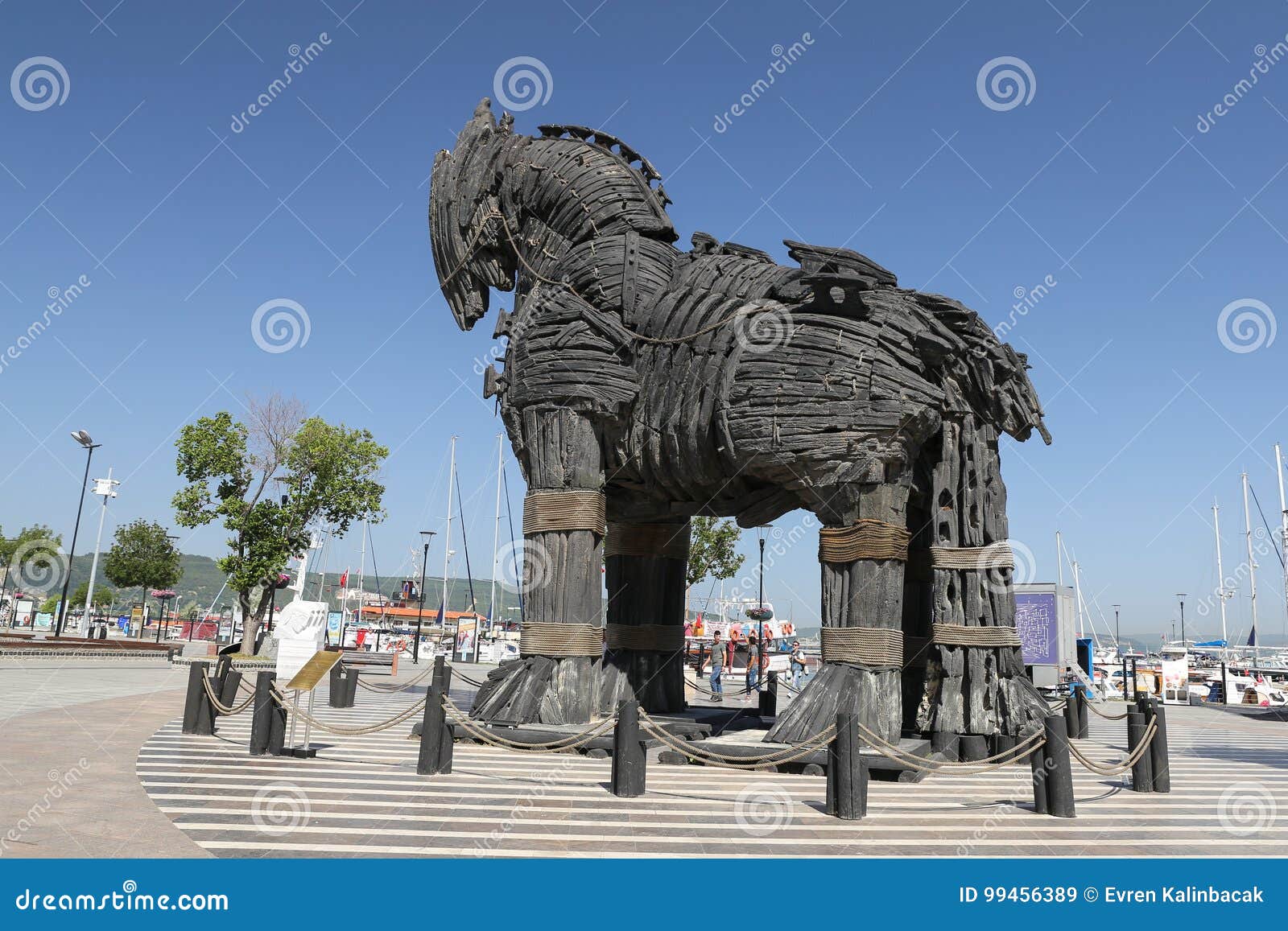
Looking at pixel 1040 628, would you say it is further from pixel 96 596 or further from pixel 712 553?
pixel 96 596

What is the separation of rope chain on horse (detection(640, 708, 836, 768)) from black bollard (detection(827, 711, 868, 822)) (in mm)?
393

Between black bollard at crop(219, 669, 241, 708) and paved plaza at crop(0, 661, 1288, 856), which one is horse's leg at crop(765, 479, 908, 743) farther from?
black bollard at crop(219, 669, 241, 708)

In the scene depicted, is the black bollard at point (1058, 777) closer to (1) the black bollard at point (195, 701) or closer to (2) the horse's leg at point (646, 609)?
(2) the horse's leg at point (646, 609)

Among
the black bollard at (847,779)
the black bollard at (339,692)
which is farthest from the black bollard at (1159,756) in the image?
the black bollard at (339,692)

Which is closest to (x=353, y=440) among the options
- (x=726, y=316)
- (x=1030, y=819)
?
(x=726, y=316)

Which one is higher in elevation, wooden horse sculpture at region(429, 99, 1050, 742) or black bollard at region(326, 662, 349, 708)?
wooden horse sculpture at region(429, 99, 1050, 742)

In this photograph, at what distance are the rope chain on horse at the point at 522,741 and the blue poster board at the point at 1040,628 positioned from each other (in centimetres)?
1178

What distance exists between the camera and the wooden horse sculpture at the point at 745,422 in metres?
8.12

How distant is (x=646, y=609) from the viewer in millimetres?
10406

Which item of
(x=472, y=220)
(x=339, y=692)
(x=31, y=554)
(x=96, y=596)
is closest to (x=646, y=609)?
(x=472, y=220)

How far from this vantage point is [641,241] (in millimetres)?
9367

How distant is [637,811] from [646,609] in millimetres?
4432

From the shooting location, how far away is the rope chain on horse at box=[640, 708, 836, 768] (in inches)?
270

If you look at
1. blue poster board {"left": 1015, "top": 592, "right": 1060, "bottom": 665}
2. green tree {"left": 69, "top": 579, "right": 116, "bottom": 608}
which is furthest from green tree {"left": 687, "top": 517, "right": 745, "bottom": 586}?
green tree {"left": 69, "top": 579, "right": 116, "bottom": 608}
